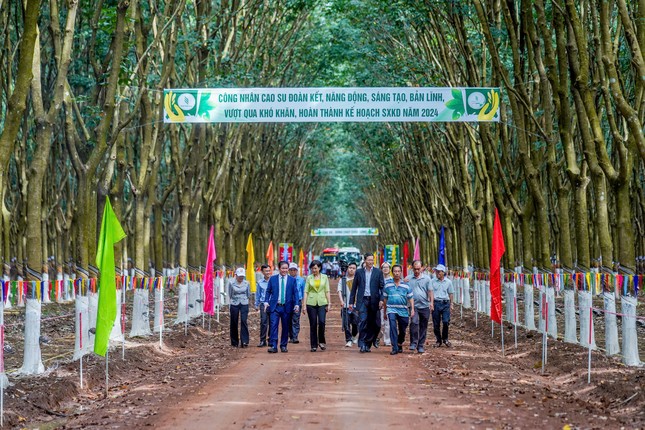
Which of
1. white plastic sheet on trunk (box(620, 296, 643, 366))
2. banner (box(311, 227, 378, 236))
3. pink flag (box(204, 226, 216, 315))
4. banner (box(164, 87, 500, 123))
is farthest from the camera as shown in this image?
banner (box(311, 227, 378, 236))

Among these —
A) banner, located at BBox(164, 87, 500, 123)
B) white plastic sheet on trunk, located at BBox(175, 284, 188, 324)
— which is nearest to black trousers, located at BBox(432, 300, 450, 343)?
banner, located at BBox(164, 87, 500, 123)

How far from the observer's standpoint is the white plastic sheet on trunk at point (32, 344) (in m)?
14.3

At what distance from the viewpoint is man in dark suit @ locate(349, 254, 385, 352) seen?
763 inches

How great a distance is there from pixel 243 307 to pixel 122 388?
6.57m

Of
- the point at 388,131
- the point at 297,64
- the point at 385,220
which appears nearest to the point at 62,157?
the point at 297,64

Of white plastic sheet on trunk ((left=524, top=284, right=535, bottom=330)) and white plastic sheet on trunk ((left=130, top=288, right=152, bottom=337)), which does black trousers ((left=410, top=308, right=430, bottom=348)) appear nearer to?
white plastic sheet on trunk ((left=524, top=284, right=535, bottom=330))

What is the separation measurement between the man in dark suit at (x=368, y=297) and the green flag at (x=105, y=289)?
6.85 m

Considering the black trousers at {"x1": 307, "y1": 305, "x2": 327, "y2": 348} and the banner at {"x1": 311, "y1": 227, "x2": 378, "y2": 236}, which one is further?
the banner at {"x1": 311, "y1": 227, "x2": 378, "y2": 236}

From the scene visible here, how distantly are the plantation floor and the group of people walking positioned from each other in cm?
59

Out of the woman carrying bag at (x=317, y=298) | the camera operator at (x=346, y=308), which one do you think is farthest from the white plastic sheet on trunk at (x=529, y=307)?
the woman carrying bag at (x=317, y=298)

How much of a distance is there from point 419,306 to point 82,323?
21.6 ft

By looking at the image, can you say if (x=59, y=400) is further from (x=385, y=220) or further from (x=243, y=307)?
(x=385, y=220)

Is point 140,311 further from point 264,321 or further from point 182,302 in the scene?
point 182,302

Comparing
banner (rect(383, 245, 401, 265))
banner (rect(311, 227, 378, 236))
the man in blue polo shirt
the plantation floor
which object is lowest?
the plantation floor
